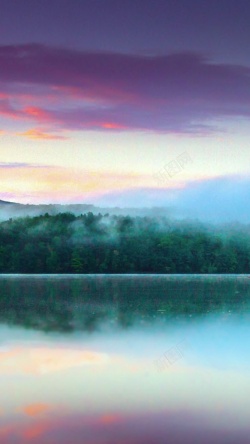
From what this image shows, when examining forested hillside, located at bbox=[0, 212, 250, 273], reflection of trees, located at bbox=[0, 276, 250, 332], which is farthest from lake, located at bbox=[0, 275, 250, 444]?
forested hillside, located at bbox=[0, 212, 250, 273]

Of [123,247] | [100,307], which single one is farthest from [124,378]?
[123,247]

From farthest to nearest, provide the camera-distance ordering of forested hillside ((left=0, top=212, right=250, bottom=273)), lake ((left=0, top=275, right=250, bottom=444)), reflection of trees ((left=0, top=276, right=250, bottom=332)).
A: forested hillside ((left=0, top=212, right=250, bottom=273)) → reflection of trees ((left=0, top=276, right=250, bottom=332)) → lake ((left=0, top=275, right=250, bottom=444))

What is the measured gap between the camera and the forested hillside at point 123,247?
6788cm

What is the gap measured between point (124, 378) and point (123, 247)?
Result: 5477 centimetres

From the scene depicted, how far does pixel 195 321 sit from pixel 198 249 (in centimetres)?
4610

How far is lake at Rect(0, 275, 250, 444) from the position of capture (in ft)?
33.6

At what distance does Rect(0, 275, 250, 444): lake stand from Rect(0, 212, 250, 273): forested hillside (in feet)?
138

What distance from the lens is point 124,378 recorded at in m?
13.7

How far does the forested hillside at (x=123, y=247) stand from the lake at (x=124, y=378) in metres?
42.2

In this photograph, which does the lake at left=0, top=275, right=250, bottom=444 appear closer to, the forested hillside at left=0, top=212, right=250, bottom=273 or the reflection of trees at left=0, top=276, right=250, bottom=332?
the reflection of trees at left=0, top=276, right=250, bottom=332

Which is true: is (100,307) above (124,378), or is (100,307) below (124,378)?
above

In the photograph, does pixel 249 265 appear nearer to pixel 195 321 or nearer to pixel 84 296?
pixel 84 296

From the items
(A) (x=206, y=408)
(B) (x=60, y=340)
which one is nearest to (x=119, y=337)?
(B) (x=60, y=340)

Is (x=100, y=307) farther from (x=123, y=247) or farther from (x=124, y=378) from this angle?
(x=123, y=247)
